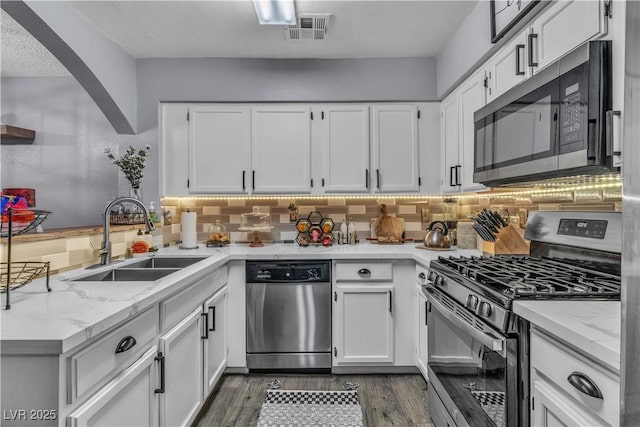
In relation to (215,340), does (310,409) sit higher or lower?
lower

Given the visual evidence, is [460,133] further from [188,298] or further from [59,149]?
[59,149]

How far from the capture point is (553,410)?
102cm

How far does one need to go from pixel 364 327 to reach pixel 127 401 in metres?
1.68

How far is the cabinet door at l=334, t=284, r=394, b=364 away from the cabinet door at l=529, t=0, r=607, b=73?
5.38ft

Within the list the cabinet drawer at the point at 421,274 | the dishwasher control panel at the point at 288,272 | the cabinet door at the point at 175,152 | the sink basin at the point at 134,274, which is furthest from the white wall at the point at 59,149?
the cabinet drawer at the point at 421,274

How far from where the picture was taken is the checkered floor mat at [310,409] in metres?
2.09

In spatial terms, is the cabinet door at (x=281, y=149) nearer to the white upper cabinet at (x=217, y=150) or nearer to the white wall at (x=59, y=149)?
the white upper cabinet at (x=217, y=150)

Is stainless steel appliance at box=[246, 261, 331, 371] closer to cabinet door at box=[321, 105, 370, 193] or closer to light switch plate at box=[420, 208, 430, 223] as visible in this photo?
cabinet door at box=[321, 105, 370, 193]

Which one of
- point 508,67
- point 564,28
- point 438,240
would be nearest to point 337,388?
point 438,240

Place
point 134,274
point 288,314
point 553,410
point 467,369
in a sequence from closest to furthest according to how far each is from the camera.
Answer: point 553,410 → point 467,369 → point 134,274 → point 288,314

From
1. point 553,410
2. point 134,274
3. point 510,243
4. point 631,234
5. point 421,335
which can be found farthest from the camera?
point 421,335

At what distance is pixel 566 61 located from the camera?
136 centimetres

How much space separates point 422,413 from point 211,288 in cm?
142

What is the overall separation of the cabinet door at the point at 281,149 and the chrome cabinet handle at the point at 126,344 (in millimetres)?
1887
